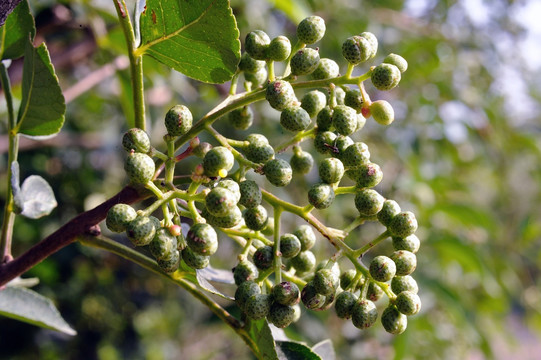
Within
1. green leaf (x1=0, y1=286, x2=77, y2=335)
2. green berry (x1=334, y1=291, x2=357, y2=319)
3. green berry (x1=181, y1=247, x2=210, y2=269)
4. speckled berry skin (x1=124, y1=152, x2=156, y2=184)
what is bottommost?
green leaf (x1=0, y1=286, x2=77, y2=335)

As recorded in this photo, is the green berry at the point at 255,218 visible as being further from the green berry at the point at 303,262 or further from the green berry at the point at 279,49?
the green berry at the point at 279,49

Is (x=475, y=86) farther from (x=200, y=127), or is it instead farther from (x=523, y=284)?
(x=200, y=127)

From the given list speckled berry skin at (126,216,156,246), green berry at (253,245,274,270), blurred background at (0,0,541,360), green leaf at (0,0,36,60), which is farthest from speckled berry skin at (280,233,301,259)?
blurred background at (0,0,541,360)

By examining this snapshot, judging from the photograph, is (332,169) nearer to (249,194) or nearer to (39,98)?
(249,194)

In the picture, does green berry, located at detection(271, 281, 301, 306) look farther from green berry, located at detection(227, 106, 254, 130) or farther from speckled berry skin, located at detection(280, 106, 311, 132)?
green berry, located at detection(227, 106, 254, 130)

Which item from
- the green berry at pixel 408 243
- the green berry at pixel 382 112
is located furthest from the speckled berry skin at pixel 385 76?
the green berry at pixel 408 243
